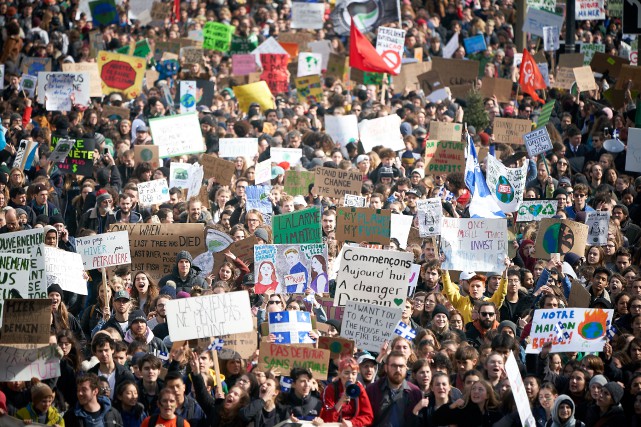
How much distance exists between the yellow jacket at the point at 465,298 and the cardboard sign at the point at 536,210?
288 cm

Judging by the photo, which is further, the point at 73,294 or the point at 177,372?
the point at 73,294

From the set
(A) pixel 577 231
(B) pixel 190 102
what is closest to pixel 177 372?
(A) pixel 577 231

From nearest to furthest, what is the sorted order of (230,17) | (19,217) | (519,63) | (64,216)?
(19,217), (64,216), (519,63), (230,17)

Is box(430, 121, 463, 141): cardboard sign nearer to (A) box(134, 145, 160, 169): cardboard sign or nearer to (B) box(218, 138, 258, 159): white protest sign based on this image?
(B) box(218, 138, 258, 159): white protest sign

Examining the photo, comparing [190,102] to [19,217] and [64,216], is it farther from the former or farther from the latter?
[19,217]

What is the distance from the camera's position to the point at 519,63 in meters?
23.5

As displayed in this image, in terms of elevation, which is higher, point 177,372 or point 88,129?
point 177,372

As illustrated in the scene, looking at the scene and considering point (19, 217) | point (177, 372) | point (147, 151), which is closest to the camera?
point (177, 372)

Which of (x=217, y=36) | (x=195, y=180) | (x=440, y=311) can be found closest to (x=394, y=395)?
(x=440, y=311)

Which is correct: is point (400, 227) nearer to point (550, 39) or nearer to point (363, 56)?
point (363, 56)

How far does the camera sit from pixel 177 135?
1803 cm

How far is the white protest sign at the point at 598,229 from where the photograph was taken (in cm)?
1435

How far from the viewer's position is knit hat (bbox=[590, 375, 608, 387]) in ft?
32.3

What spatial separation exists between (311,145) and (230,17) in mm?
8153
